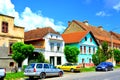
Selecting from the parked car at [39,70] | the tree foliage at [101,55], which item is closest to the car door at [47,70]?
the parked car at [39,70]

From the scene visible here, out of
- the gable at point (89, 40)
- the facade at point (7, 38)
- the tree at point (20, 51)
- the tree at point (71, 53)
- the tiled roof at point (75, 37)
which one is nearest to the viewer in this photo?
the tree at point (20, 51)

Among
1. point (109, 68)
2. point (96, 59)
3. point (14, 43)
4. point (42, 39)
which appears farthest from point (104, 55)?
point (14, 43)

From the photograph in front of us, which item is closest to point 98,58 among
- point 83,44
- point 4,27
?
point 83,44

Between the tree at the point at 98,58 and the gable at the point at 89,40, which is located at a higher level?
the gable at the point at 89,40

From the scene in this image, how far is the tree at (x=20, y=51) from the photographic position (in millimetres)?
34594

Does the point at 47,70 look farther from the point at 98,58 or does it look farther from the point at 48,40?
the point at 98,58

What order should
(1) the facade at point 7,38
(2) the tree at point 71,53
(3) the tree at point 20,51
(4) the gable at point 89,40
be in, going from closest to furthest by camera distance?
(3) the tree at point 20,51
(1) the facade at point 7,38
(2) the tree at point 71,53
(4) the gable at point 89,40

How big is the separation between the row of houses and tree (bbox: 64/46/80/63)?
1120mm

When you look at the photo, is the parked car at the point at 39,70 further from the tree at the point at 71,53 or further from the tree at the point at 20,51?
the tree at the point at 71,53

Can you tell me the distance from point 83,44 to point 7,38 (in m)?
24.1

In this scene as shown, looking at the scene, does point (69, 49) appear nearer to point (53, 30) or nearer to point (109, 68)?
point (53, 30)

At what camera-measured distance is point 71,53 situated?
1948 inches

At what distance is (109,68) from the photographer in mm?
44688

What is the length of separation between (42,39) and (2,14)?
11.8 metres
